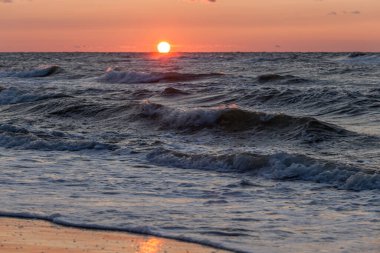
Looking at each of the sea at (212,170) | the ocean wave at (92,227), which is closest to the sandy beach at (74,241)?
the ocean wave at (92,227)

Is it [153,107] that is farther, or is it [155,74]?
[155,74]

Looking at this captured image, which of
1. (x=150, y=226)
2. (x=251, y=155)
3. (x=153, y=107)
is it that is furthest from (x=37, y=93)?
(x=150, y=226)

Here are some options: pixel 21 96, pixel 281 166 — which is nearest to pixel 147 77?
pixel 21 96

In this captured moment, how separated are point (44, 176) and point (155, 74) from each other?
1051 inches

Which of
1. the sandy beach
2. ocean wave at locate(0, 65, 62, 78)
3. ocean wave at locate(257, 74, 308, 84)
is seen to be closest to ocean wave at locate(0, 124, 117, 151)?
the sandy beach

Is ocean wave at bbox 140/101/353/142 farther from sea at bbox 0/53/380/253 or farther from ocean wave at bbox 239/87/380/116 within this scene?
ocean wave at bbox 239/87/380/116

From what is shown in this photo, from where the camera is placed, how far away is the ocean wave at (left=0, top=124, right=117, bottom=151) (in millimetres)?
14344

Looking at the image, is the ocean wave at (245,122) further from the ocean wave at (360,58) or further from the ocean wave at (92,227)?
the ocean wave at (360,58)

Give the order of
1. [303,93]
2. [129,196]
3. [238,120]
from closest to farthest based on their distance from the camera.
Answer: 1. [129,196]
2. [238,120]
3. [303,93]

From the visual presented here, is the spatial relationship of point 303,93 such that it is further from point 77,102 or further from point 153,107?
point 77,102

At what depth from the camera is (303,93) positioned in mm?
22328

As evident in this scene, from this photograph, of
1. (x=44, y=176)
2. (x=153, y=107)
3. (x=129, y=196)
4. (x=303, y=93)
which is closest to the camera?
(x=129, y=196)

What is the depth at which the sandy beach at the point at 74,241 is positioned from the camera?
686 centimetres

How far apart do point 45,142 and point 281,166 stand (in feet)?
18.3
